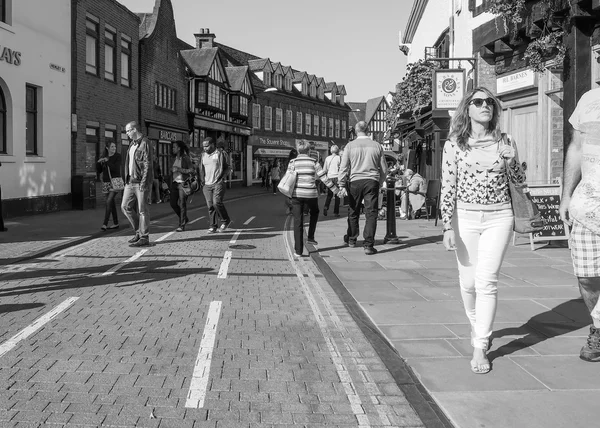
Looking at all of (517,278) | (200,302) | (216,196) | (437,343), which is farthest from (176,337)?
(216,196)

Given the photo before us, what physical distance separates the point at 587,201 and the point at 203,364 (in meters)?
2.67

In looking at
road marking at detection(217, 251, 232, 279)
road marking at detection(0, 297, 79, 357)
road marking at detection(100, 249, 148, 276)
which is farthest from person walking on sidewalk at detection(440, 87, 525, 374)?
road marking at detection(100, 249, 148, 276)

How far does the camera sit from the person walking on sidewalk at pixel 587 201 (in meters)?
4.16

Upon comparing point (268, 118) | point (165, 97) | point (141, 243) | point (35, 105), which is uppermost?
point (268, 118)

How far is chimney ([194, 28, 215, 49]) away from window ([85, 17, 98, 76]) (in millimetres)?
26236

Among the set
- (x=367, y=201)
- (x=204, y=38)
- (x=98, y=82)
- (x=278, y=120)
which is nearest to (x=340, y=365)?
(x=367, y=201)

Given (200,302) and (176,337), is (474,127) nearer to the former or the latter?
(176,337)

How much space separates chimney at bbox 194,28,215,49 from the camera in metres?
48.3

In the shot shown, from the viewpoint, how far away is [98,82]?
2291 centimetres

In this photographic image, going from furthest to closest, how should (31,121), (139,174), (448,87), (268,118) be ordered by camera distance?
(268,118), (31,121), (448,87), (139,174)

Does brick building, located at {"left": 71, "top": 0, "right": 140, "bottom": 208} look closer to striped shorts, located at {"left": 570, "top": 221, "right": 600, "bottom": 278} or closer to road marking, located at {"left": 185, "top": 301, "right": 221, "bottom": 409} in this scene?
road marking, located at {"left": 185, "top": 301, "right": 221, "bottom": 409}

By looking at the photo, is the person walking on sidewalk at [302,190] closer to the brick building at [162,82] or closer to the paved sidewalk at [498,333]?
the paved sidewalk at [498,333]

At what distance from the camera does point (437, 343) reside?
16.4 ft

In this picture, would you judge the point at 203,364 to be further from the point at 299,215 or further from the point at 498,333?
the point at 299,215
